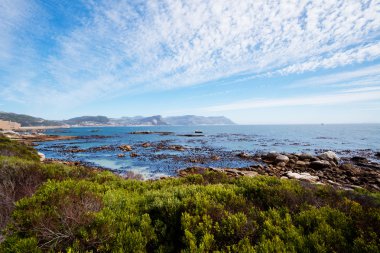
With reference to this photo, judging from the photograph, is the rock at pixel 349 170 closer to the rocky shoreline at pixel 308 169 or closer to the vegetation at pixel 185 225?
the rocky shoreline at pixel 308 169

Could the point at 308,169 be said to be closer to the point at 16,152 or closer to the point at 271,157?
the point at 271,157

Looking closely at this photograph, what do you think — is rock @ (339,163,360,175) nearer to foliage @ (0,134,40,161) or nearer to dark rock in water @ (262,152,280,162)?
dark rock in water @ (262,152,280,162)

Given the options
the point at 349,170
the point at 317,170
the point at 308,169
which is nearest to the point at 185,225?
the point at 308,169

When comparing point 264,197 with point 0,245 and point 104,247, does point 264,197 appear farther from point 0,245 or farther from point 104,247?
point 0,245

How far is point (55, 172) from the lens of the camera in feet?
27.6

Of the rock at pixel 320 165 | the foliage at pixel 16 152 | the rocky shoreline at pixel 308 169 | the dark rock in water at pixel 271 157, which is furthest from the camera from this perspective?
the dark rock in water at pixel 271 157

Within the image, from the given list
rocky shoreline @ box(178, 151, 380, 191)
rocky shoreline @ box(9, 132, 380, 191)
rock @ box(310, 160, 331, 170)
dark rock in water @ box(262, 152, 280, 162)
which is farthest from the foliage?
rock @ box(310, 160, 331, 170)

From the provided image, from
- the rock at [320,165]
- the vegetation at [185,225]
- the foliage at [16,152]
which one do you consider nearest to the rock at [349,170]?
the rock at [320,165]

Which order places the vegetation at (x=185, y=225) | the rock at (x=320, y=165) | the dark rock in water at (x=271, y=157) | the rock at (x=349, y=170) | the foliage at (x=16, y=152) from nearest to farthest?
1. the vegetation at (x=185, y=225)
2. the foliage at (x=16, y=152)
3. the rock at (x=349, y=170)
4. the rock at (x=320, y=165)
5. the dark rock in water at (x=271, y=157)

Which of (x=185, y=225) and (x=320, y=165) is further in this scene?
(x=320, y=165)

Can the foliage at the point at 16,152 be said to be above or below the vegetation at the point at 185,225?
below

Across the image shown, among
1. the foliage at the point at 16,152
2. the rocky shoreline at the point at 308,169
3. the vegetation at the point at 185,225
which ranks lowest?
the rocky shoreline at the point at 308,169

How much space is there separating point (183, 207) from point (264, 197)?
257 cm

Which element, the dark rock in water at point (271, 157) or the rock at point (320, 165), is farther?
the dark rock in water at point (271, 157)
